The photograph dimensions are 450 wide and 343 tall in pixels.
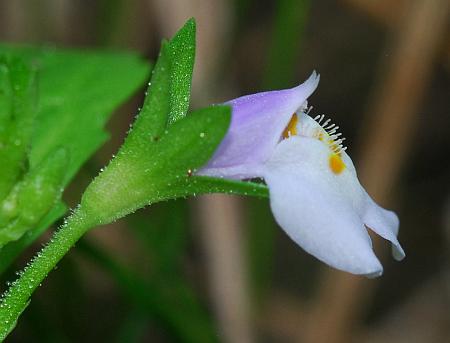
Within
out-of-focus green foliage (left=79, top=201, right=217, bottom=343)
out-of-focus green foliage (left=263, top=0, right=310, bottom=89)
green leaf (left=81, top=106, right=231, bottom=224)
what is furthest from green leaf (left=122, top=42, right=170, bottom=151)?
out-of-focus green foliage (left=263, top=0, right=310, bottom=89)

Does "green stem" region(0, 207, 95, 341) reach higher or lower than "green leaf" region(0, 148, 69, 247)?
lower

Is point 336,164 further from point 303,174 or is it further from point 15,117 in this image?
point 15,117

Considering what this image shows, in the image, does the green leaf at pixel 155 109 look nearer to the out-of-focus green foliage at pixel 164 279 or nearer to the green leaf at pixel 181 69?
the green leaf at pixel 181 69

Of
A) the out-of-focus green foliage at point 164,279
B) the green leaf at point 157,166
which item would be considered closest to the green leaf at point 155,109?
the green leaf at point 157,166

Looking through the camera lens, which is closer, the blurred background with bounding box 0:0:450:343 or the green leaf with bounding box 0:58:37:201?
the green leaf with bounding box 0:58:37:201

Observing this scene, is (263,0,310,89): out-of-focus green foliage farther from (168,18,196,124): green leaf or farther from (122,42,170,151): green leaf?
(122,42,170,151): green leaf

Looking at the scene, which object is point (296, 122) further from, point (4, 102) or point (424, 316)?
point (424, 316)
